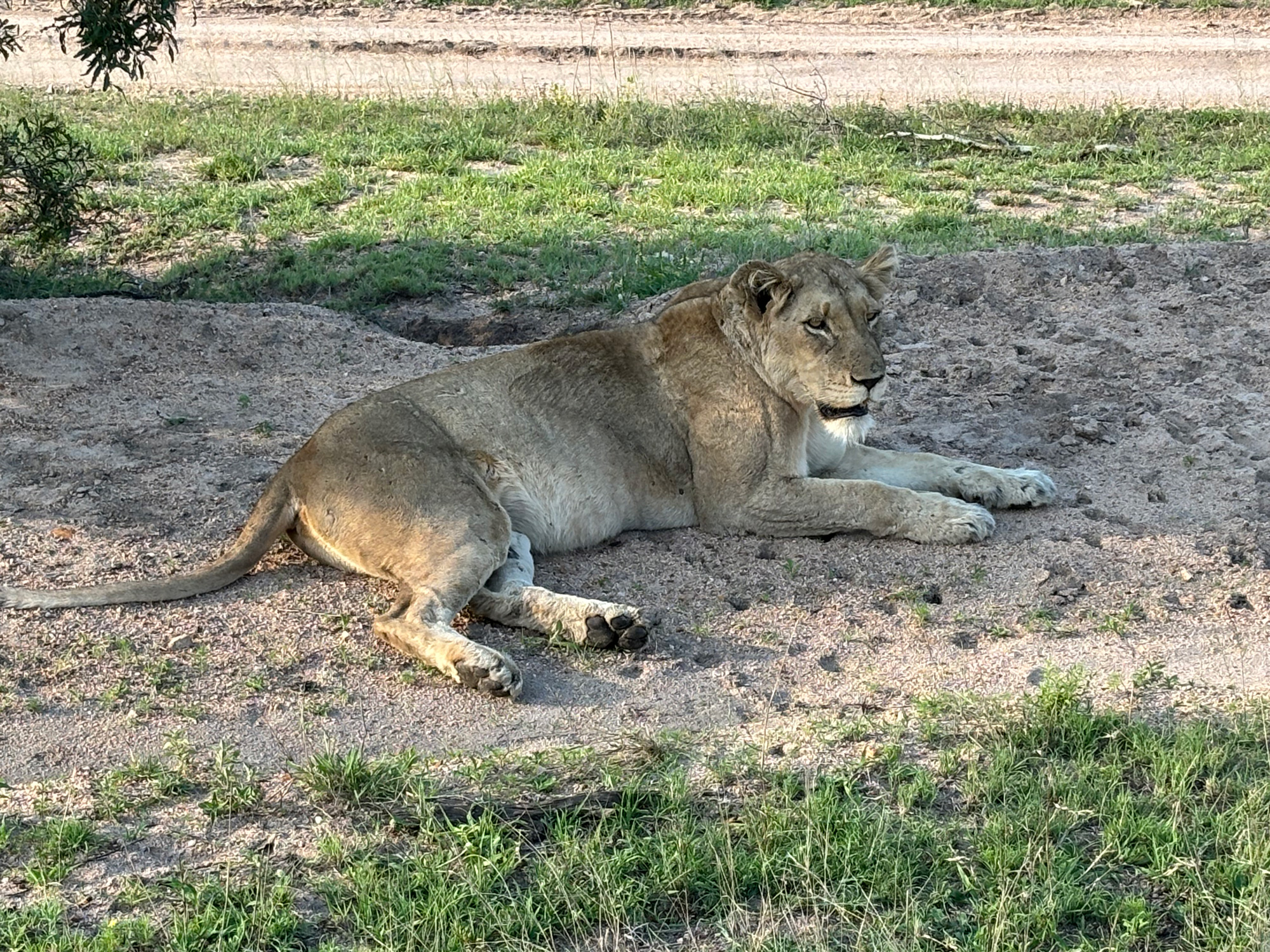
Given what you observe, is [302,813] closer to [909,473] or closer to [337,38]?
[909,473]

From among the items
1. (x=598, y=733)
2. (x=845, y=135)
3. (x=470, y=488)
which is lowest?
(x=598, y=733)

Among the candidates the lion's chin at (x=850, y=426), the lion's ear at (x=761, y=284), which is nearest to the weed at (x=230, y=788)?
the lion's chin at (x=850, y=426)

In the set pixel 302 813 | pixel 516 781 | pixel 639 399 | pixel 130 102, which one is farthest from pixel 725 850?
pixel 130 102

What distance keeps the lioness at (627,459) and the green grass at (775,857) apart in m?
1.26

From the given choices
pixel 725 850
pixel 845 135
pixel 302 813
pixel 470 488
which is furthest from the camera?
pixel 845 135

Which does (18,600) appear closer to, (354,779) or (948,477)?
(354,779)

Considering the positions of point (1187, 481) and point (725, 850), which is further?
point (1187, 481)

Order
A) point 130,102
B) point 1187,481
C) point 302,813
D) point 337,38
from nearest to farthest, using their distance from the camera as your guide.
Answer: point 302,813
point 1187,481
point 130,102
point 337,38

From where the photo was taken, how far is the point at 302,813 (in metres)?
4.49

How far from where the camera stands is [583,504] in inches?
253

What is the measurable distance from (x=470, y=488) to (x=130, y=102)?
10545 mm

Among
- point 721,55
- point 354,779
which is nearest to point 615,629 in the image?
point 354,779

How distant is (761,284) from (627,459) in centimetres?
94

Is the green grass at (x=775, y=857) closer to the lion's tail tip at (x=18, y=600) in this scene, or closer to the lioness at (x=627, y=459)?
the lioness at (x=627, y=459)
